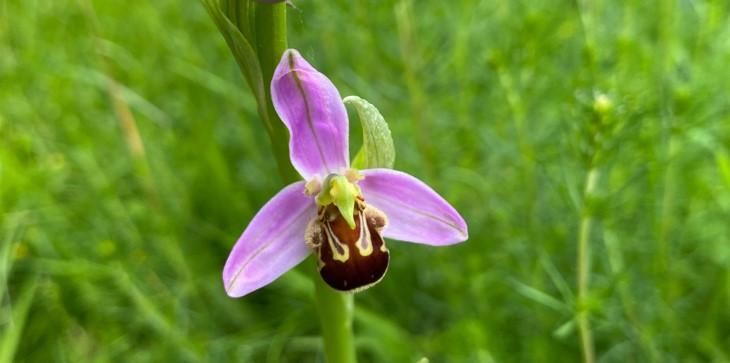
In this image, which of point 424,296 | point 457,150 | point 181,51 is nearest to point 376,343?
point 424,296

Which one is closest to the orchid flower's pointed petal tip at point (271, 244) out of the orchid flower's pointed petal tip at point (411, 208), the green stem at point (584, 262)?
the orchid flower's pointed petal tip at point (411, 208)

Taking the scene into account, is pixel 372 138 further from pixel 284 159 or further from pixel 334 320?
pixel 334 320

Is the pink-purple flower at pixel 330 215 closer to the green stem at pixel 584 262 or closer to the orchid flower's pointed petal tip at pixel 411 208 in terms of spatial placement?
the orchid flower's pointed petal tip at pixel 411 208

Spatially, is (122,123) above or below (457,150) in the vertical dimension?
below

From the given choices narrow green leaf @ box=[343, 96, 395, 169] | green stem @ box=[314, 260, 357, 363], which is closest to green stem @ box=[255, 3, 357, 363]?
green stem @ box=[314, 260, 357, 363]

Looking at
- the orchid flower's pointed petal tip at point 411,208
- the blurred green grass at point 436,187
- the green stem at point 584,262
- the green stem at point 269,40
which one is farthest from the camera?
the blurred green grass at point 436,187

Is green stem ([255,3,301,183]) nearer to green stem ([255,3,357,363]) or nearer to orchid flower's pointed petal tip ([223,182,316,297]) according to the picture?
green stem ([255,3,357,363])

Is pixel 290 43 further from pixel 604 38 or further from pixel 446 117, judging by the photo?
pixel 604 38
